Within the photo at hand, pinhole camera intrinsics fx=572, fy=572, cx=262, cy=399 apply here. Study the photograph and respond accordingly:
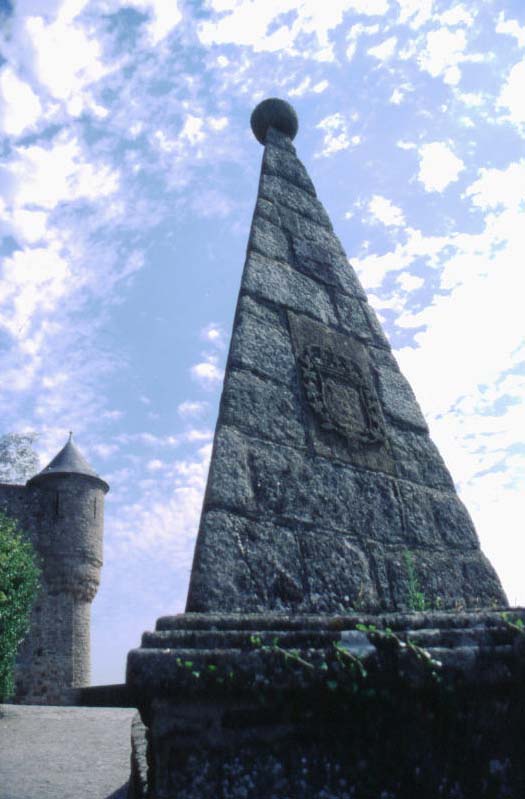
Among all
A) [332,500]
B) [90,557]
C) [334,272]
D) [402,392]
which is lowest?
[332,500]

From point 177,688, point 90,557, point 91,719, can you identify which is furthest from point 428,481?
point 90,557

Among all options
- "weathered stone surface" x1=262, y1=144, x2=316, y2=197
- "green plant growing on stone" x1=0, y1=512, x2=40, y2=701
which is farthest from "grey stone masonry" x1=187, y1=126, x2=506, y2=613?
"green plant growing on stone" x1=0, y1=512, x2=40, y2=701

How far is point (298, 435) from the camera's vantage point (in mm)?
2121

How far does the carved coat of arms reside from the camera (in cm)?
229

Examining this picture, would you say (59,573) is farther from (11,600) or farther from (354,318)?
(354,318)

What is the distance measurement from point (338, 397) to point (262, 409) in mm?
448

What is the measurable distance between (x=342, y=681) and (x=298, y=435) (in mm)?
1072

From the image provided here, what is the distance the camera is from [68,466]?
794 inches

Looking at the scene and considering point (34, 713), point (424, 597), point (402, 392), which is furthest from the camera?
point (34, 713)

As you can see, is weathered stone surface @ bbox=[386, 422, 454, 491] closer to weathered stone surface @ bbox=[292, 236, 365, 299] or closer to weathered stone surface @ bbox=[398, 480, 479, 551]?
weathered stone surface @ bbox=[398, 480, 479, 551]

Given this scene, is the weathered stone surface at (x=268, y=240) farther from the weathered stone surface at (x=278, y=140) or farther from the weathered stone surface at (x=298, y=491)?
the weathered stone surface at (x=298, y=491)

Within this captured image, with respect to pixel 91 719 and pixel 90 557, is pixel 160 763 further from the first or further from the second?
pixel 90 557

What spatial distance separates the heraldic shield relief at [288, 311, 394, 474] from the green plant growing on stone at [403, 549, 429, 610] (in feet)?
1.28

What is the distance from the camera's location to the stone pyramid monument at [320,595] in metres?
1.12
